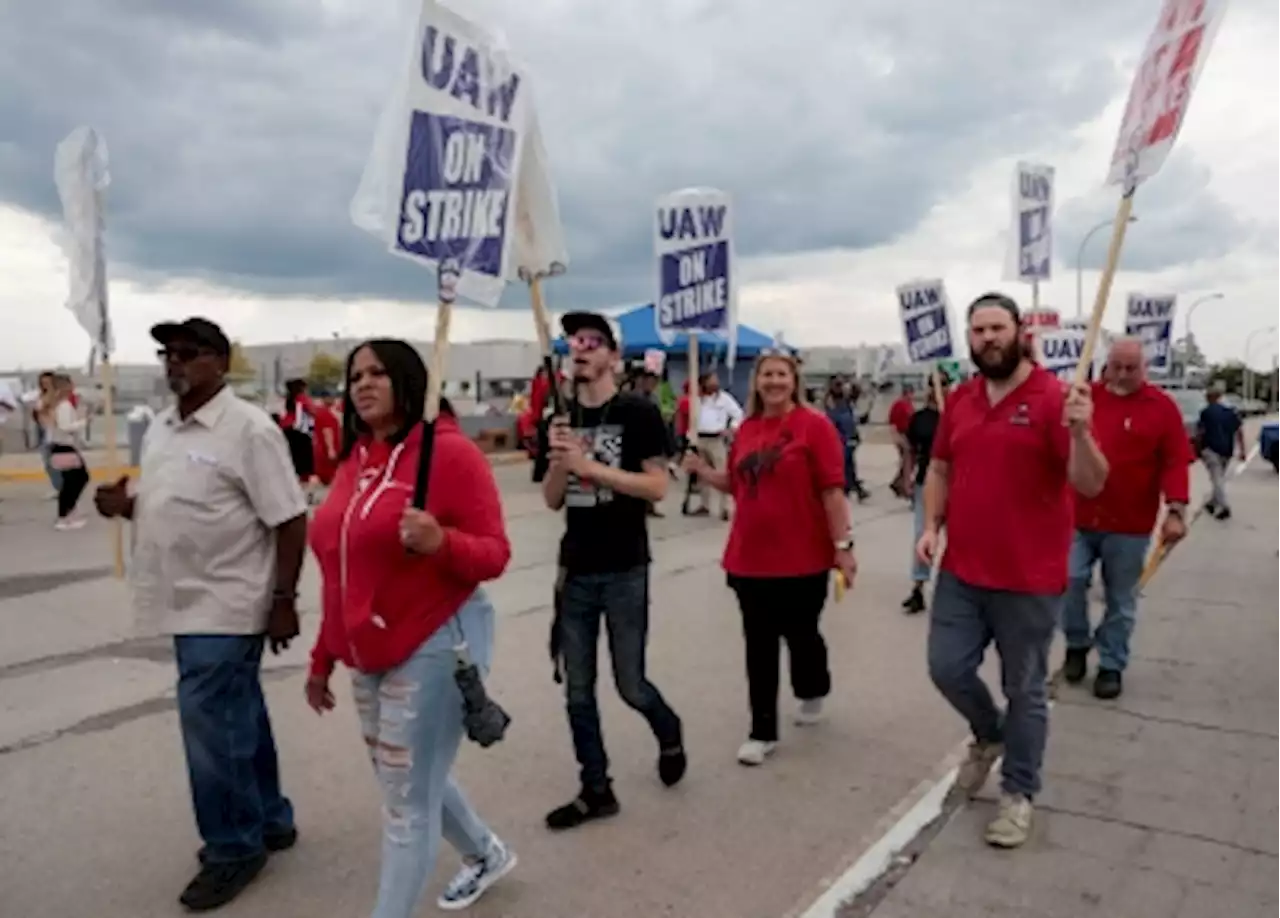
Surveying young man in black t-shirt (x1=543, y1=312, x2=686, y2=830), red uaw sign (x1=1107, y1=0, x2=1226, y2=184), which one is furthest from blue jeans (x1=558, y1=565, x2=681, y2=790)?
red uaw sign (x1=1107, y1=0, x2=1226, y2=184)

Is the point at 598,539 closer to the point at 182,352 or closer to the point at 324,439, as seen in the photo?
the point at 182,352

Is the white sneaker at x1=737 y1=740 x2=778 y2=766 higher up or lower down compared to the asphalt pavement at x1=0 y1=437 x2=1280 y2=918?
higher up

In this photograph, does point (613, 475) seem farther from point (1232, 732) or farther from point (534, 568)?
point (534, 568)

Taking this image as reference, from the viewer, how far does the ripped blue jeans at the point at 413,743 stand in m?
2.85

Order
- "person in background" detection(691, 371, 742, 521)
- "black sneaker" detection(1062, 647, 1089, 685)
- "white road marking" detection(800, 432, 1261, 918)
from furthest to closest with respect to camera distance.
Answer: "person in background" detection(691, 371, 742, 521) → "black sneaker" detection(1062, 647, 1089, 685) → "white road marking" detection(800, 432, 1261, 918)

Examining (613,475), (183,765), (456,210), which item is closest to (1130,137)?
(613,475)

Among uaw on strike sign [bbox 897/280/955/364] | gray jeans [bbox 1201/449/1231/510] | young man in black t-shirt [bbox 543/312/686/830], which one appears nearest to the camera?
young man in black t-shirt [bbox 543/312/686/830]

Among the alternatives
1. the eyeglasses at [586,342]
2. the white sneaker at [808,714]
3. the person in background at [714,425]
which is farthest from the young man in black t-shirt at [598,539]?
the person in background at [714,425]

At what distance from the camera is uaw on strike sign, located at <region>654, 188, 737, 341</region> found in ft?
32.3

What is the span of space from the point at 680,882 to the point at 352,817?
134 cm

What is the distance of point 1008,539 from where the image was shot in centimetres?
370

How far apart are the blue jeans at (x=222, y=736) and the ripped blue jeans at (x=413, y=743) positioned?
29.0 inches

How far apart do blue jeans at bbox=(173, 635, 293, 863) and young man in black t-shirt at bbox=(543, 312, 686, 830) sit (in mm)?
1058

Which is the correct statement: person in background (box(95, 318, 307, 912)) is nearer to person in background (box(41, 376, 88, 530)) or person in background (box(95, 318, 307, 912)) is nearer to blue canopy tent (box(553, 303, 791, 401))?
person in background (box(41, 376, 88, 530))
